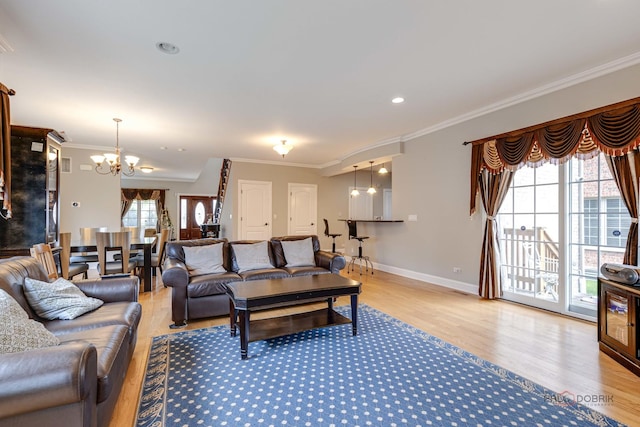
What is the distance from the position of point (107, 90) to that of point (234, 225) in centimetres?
454

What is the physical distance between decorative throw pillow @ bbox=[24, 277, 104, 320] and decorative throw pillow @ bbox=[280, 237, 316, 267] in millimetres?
2484

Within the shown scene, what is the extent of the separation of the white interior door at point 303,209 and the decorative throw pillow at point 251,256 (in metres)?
4.19

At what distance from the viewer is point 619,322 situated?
96.7 inches

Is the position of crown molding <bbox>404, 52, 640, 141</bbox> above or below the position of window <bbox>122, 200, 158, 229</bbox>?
above

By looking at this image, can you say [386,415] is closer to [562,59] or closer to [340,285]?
[340,285]

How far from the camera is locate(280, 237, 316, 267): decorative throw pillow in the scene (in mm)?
4391

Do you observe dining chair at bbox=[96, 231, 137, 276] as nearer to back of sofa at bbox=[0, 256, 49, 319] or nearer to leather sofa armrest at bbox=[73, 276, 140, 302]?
leather sofa armrest at bbox=[73, 276, 140, 302]

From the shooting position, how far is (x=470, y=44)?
2686 millimetres

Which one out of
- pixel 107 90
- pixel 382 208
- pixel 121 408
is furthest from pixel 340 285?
pixel 382 208

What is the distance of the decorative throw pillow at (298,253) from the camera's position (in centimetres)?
439

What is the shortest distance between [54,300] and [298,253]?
9.22 feet

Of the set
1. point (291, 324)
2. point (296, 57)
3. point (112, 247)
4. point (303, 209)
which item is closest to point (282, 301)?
point (291, 324)

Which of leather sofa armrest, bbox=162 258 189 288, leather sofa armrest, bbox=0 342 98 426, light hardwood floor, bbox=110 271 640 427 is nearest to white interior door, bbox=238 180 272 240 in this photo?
light hardwood floor, bbox=110 271 640 427

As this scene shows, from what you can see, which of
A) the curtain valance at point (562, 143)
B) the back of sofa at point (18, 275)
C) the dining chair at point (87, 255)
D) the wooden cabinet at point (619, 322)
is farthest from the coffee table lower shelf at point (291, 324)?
the dining chair at point (87, 255)
